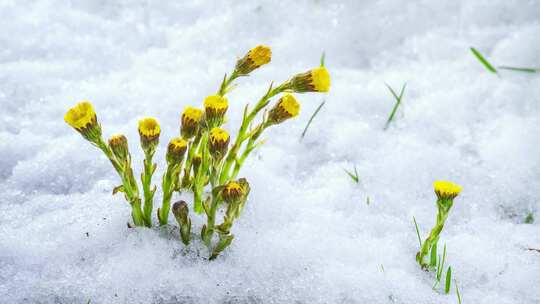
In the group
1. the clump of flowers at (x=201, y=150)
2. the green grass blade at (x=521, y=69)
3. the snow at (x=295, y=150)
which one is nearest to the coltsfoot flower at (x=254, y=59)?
the clump of flowers at (x=201, y=150)

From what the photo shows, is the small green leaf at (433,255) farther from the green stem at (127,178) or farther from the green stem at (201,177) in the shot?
the green stem at (127,178)

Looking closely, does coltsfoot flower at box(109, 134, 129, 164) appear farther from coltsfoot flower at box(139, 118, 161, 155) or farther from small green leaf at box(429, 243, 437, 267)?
small green leaf at box(429, 243, 437, 267)

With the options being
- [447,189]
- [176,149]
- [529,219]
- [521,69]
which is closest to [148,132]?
[176,149]

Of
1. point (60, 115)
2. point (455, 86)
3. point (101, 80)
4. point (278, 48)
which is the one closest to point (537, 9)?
point (455, 86)

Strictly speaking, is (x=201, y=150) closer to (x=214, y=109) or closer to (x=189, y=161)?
(x=189, y=161)

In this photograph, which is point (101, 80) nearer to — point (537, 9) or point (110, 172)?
point (110, 172)

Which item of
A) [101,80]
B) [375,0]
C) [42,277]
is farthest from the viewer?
[375,0]
